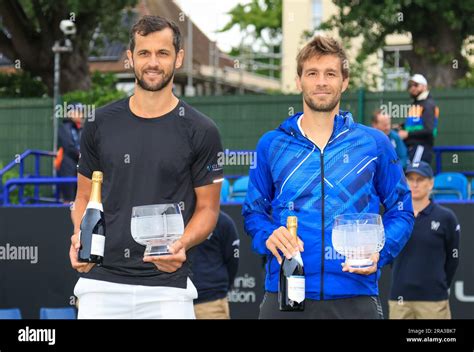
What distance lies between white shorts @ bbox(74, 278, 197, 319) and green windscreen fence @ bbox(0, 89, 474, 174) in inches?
397

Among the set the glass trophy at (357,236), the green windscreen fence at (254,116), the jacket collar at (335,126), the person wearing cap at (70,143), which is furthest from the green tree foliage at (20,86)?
the glass trophy at (357,236)

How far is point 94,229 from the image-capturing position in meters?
4.96

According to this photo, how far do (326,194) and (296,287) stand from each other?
47 centimetres

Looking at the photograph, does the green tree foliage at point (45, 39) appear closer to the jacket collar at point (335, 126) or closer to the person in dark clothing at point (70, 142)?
the person in dark clothing at point (70, 142)

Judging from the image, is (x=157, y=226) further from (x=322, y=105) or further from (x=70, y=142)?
(x=70, y=142)

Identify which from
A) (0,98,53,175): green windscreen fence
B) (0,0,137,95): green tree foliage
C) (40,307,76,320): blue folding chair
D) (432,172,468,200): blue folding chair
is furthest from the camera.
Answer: (0,0,137,95): green tree foliage

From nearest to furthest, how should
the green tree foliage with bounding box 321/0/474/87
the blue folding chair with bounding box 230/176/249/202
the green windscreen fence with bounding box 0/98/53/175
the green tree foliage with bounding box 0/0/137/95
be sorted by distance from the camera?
the blue folding chair with bounding box 230/176/249/202 → the green windscreen fence with bounding box 0/98/53/175 → the green tree foliage with bounding box 321/0/474/87 → the green tree foliage with bounding box 0/0/137/95

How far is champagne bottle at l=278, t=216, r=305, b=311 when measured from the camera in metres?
4.65

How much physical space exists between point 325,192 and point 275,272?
461mm

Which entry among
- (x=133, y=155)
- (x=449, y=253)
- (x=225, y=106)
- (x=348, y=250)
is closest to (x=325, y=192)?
(x=348, y=250)

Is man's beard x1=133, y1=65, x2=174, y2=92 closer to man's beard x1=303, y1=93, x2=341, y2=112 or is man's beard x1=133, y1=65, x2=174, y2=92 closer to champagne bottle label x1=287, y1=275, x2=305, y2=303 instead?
man's beard x1=303, y1=93, x2=341, y2=112

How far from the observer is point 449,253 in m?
9.04

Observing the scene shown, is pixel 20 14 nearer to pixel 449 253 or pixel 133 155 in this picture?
pixel 449 253

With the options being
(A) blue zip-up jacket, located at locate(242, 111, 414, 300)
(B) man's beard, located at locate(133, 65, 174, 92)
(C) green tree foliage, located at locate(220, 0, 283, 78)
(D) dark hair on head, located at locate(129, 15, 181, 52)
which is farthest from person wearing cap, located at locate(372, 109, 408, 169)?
(C) green tree foliage, located at locate(220, 0, 283, 78)
